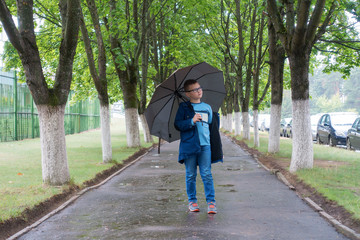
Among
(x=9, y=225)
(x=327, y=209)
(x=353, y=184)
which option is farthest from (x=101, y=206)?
(x=353, y=184)

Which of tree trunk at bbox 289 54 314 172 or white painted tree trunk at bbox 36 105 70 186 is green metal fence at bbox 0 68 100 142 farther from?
tree trunk at bbox 289 54 314 172

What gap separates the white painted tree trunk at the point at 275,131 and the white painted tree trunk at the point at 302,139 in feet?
17.7

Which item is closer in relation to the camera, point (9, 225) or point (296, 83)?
point (9, 225)

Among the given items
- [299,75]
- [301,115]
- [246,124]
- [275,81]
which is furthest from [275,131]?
[246,124]

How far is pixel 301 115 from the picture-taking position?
38.2 feet

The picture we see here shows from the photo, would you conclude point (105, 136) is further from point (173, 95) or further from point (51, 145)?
point (173, 95)

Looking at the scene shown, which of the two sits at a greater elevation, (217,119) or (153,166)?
(217,119)

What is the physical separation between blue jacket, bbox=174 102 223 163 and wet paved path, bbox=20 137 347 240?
0.91 m

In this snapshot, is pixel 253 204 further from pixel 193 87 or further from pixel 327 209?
pixel 193 87

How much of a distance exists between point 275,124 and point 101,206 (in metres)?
10.7

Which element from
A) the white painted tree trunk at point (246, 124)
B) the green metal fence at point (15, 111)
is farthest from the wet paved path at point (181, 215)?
the green metal fence at point (15, 111)

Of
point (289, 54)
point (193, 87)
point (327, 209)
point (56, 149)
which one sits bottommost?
point (327, 209)

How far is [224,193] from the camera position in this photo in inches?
351

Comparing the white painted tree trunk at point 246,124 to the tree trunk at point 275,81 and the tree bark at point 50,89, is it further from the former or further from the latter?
the tree bark at point 50,89
